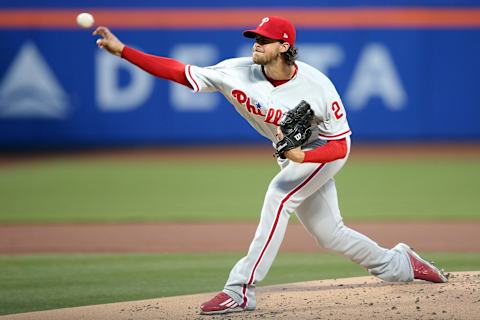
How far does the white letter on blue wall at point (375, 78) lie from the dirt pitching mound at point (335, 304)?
10.8m

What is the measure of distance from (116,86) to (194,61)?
4.89 feet

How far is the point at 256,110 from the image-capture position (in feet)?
18.4

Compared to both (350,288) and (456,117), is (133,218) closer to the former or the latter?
(350,288)

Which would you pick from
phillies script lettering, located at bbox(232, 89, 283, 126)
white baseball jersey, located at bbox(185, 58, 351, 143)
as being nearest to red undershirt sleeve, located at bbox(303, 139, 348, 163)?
white baseball jersey, located at bbox(185, 58, 351, 143)

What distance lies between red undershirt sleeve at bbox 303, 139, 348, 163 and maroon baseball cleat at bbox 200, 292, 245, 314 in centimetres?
94

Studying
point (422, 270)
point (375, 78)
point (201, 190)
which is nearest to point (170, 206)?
point (201, 190)

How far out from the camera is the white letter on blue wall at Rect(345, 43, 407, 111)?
16.9 m

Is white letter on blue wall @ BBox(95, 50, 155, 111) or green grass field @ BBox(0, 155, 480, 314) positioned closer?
green grass field @ BBox(0, 155, 480, 314)

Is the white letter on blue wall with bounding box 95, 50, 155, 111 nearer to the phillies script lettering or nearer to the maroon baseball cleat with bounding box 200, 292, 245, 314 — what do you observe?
the phillies script lettering

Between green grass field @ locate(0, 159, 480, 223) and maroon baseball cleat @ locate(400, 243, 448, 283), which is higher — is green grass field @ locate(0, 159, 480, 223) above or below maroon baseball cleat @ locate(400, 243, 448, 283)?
above

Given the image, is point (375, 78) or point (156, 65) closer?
point (156, 65)

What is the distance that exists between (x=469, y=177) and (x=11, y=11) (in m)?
8.51

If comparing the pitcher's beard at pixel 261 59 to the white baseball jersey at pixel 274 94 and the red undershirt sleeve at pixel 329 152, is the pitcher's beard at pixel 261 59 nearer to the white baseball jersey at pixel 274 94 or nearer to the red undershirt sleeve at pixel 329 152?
the white baseball jersey at pixel 274 94

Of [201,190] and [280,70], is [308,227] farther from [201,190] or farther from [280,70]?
[201,190]
